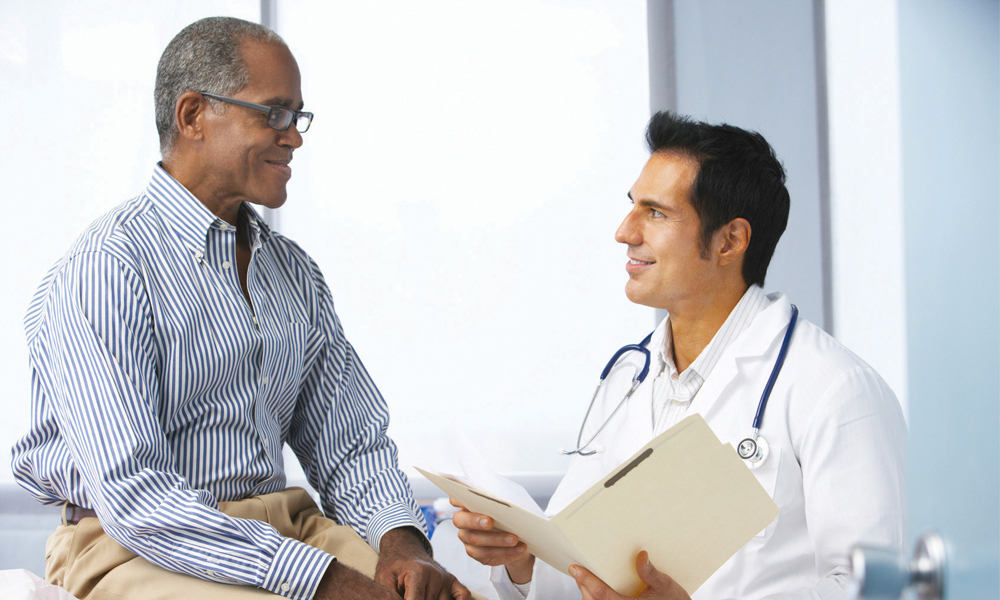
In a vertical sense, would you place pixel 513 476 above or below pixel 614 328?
below

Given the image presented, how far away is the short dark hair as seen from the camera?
1566mm

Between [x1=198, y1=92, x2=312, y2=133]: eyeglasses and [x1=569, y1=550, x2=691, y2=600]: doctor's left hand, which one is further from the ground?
[x1=198, y1=92, x2=312, y2=133]: eyeglasses

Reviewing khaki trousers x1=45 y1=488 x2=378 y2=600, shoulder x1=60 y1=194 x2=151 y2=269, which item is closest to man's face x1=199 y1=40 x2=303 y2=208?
shoulder x1=60 y1=194 x2=151 y2=269

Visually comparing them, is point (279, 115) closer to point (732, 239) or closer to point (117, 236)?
point (117, 236)

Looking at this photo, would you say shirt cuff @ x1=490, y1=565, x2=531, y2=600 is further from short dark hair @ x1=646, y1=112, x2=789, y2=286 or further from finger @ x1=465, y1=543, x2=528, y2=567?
short dark hair @ x1=646, y1=112, x2=789, y2=286

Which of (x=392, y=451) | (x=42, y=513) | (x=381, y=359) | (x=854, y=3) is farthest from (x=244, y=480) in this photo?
(x=854, y=3)

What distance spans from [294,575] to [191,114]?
845 mm

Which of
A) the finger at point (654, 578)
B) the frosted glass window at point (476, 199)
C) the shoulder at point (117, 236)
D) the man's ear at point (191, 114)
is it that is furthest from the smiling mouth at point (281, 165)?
the frosted glass window at point (476, 199)

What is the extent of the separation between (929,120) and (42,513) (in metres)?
3.16

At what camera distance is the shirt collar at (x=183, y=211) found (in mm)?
1409

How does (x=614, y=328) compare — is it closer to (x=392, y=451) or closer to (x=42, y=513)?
(x=392, y=451)

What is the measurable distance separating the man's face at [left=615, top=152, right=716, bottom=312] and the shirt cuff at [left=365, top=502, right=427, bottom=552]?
0.62 metres

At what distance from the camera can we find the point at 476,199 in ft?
9.39

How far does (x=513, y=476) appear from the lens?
9.17ft
